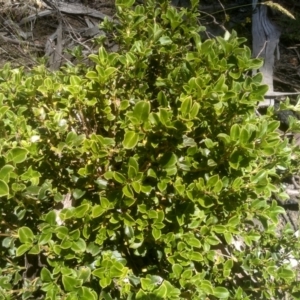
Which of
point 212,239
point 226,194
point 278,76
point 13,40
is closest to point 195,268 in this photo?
point 212,239

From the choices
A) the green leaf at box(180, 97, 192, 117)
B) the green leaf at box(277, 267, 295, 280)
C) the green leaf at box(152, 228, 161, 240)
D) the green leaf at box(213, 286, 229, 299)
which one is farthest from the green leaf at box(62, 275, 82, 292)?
the green leaf at box(277, 267, 295, 280)

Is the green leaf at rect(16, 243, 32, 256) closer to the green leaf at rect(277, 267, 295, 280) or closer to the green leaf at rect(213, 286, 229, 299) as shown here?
the green leaf at rect(213, 286, 229, 299)

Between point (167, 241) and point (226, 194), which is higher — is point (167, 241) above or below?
below

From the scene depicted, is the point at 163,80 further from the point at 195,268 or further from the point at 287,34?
the point at 287,34

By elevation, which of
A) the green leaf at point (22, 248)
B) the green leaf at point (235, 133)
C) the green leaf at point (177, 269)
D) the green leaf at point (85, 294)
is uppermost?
the green leaf at point (235, 133)

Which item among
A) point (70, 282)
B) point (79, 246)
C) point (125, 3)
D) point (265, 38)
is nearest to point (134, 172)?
point (79, 246)

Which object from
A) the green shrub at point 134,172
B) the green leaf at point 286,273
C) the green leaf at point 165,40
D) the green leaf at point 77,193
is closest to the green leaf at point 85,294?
the green shrub at point 134,172

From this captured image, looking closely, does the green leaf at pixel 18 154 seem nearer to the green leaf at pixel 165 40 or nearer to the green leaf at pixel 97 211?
the green leaf at pixel 97 211
